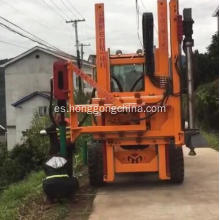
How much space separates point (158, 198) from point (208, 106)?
18.3m

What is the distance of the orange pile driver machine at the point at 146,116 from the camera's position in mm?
9883

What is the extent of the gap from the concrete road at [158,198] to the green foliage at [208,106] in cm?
1387

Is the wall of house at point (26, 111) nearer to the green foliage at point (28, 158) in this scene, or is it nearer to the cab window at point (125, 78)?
the green foliage at point (28, 158)

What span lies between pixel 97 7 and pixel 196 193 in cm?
401

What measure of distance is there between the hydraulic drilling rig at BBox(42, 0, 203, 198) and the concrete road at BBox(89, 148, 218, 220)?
1.23 feet

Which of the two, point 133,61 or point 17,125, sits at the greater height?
point 133,61

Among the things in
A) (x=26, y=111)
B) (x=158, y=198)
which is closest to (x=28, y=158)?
(x=158, y=198)

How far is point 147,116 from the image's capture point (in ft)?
32.9

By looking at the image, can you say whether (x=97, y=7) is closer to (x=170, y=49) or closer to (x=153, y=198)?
(x=170, y=49)

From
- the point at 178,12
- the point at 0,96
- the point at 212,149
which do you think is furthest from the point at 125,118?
the point at 0,96

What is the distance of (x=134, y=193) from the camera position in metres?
10.1

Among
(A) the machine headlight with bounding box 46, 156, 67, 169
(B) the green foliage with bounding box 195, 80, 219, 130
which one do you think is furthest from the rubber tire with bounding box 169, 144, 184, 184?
(B) the green foliage with bounding box 195, 80, 219, 130

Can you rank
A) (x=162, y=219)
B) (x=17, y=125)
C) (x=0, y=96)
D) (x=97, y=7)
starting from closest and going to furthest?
1. (x=162, y=219)
2. (x=97, y=7)
3. (x=17, y=125)
4. (x=0, y=96)

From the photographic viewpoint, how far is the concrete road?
810 cm
